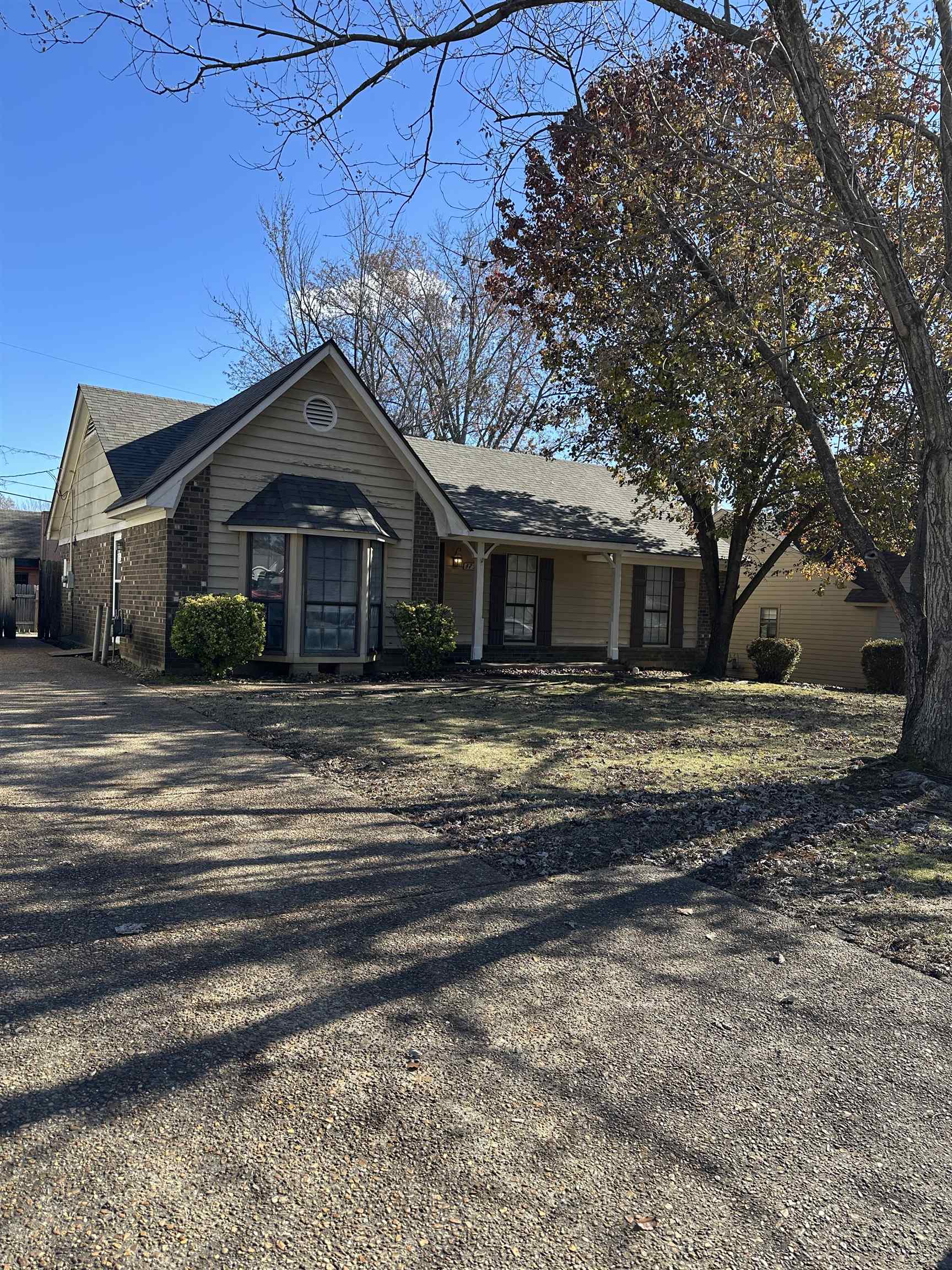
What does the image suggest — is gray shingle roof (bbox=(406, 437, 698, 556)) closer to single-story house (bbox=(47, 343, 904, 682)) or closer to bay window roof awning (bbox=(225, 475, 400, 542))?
single-story house (bbox=(47, 343, 904, 682))

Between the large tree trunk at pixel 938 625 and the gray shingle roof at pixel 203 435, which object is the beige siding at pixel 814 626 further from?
the large tree trunk at pixel 938 625

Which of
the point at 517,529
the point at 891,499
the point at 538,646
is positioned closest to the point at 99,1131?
the point at 891,499

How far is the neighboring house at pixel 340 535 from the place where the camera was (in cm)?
1450

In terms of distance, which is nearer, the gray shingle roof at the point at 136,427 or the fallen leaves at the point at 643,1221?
the fallen leaves at the point at 643,1221

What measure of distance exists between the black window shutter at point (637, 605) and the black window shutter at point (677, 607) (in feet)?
3.36

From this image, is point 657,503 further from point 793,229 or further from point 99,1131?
point 99,1131

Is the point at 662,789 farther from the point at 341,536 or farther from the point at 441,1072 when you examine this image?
the point at 341,536

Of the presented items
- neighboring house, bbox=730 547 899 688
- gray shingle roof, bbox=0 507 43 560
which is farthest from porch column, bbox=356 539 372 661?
gray shingle roof, bbox=0 507 43 560

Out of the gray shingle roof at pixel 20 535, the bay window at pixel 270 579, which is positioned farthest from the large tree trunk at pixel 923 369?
the gray shingle roof at pixel 20 535

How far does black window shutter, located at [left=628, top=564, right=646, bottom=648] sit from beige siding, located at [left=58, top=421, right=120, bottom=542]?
1196 cm

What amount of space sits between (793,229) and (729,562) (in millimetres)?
9282

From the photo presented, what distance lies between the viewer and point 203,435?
15305 mm

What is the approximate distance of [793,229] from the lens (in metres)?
10.3

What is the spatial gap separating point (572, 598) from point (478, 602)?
12.8 feet
